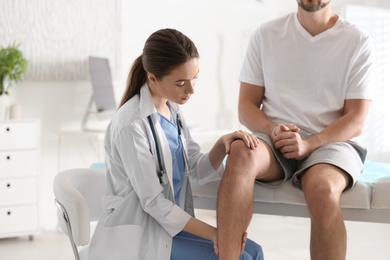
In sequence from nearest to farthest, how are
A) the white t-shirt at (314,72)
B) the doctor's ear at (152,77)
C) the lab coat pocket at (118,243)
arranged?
the lab coat pocket at (118,243) < the doctor's ear at (152,77) < the white t-shirt at (314,72)

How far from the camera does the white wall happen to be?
12.6ft

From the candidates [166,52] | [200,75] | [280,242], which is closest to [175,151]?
[166,52]

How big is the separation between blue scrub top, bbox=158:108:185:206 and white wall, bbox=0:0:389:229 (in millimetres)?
2198

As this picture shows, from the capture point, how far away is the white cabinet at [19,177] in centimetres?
339

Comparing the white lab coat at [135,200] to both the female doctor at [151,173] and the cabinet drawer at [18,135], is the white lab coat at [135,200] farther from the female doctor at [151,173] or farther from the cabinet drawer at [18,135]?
the cabinet drawer at [18,135]

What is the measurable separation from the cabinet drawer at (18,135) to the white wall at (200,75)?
365 millimetres

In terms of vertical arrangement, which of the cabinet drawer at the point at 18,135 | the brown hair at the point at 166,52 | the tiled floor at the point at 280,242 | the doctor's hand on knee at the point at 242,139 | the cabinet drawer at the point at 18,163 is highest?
the brown hair at the point at 166,52

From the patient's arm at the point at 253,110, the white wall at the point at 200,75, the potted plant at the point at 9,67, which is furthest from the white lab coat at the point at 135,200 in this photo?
the white wall at the point at 200,75

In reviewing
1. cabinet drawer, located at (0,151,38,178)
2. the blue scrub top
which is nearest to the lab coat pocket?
the blue scrub top

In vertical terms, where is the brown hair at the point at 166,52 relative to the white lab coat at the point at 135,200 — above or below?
above

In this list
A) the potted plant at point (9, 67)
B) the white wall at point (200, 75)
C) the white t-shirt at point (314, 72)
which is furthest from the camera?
the white wall at point (200, 75)

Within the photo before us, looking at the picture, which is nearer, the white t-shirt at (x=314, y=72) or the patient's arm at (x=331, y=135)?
the patient's arm at (x=331, y=135)

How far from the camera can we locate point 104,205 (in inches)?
66.8

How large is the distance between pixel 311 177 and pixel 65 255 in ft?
6.05
